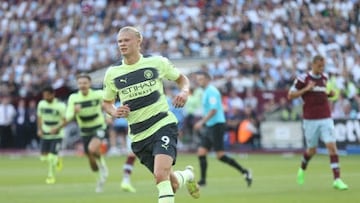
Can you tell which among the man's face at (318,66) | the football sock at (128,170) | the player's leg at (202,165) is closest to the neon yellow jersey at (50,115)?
the football sock at (128,170)

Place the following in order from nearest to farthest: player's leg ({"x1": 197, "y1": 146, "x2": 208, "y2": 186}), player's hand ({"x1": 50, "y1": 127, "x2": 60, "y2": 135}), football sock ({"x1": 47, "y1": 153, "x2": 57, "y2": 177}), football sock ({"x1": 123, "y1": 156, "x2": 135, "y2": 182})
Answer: football sock ({"x1": 123, "y1": 156, "x2": 135, "y2": 182}) < player's leg ({"x1": 197, "y1": 146, "x2": 208, "y2": 186}) < football sock ({"x1": 47, "y1": 153, "x2": 57, "y2": 177}) < player's hand ({"x1": 50, "y1": 127, "x2": 60, "y2": 135})

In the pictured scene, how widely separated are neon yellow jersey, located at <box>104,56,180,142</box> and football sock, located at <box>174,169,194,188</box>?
3.11 ft

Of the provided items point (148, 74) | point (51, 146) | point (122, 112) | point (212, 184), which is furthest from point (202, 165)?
point (122, 112)

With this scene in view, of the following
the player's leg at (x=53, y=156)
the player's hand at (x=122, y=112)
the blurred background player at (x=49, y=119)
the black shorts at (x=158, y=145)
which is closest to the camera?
the player's hand at (x=122, y=112)

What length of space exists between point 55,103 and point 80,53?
17.9 metres

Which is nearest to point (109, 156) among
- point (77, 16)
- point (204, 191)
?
point (77, 16)

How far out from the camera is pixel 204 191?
18281 mm

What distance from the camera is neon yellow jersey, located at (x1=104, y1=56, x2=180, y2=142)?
483 inches

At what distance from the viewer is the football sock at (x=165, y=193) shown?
37.8 feet

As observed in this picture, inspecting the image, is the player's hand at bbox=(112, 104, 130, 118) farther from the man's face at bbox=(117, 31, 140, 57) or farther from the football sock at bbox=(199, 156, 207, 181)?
the football sock at bbox=(199, 156, 207, 181)

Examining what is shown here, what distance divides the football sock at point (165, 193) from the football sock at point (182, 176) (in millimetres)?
1192

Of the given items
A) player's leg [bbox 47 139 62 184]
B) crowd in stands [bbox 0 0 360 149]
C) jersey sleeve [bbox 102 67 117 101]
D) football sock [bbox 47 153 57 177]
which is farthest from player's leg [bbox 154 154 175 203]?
crowd in stands [bbox 0 0 360 149]

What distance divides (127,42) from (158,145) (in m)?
1.44

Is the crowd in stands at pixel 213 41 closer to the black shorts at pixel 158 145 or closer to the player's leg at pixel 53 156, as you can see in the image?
the player's leg at pixel 53 156
